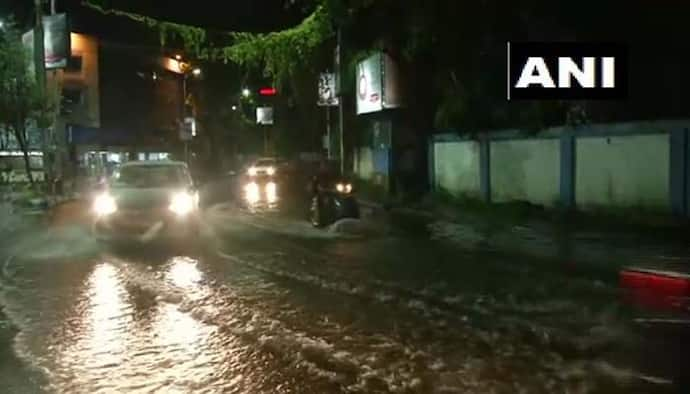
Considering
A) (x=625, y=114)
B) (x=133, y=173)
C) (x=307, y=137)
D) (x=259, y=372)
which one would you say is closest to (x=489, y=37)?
(x=625, y=114)

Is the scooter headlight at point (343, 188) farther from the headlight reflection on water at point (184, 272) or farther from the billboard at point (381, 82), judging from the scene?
the billboard at point (381, 82)

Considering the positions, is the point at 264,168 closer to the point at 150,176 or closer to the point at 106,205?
the point at 150,176

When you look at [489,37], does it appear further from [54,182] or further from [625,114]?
[54,182]

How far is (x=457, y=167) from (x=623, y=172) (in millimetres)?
8226

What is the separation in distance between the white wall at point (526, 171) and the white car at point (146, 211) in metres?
9.09

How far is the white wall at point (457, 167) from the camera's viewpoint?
24812mm

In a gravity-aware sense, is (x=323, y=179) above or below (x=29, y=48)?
below

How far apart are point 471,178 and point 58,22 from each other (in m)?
13.9

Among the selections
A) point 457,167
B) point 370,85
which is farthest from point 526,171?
point 370,85

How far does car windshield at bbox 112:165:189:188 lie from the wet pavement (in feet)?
6.09

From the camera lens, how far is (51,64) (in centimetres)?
2719

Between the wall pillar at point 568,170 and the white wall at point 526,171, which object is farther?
the white wall at point 526,171

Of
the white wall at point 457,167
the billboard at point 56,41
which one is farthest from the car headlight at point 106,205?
the billboard at point 56,41

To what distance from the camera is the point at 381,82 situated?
28109 mm
